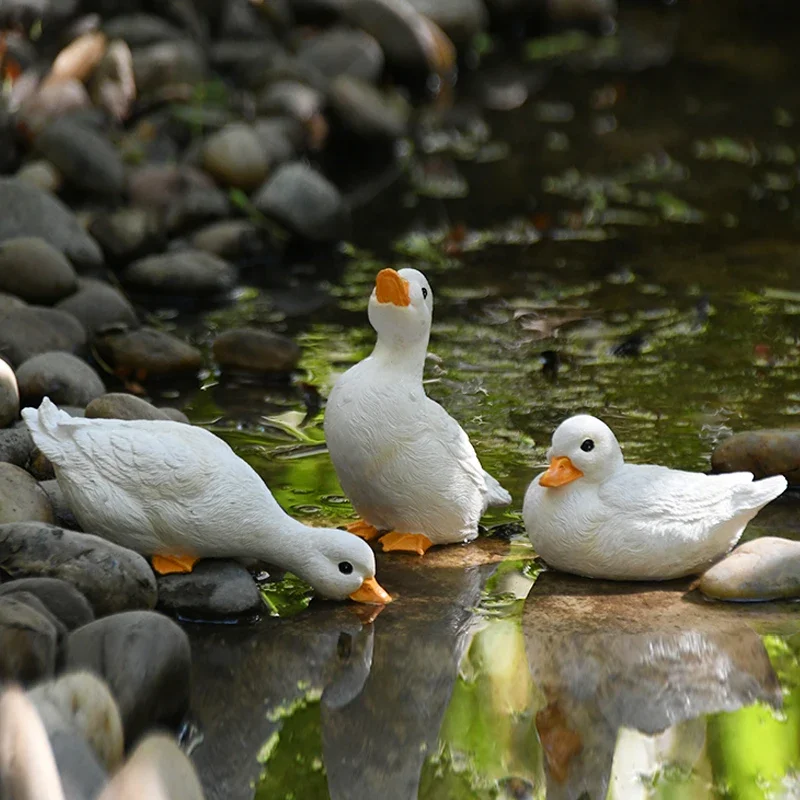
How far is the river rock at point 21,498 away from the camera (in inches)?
202

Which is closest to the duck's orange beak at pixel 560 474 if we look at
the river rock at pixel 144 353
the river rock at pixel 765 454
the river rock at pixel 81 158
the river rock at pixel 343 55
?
the river rock at pixel 765 454

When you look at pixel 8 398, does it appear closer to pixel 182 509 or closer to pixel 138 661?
pixel 182 509

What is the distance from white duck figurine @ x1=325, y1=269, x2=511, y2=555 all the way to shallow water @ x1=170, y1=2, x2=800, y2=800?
0.56 feet

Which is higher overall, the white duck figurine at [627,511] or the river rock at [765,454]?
the white duck figurine at [627,511]

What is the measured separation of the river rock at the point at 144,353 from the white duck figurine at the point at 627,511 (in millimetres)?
2657

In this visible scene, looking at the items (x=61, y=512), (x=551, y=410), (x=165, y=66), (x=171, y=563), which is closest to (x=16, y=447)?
(x=61, y=512)

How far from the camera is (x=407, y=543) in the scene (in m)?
5.63

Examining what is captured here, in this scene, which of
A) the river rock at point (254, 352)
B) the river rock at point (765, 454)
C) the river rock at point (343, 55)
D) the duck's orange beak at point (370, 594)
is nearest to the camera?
the duck's orange beak at point (370, 594)

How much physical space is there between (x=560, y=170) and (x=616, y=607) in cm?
640

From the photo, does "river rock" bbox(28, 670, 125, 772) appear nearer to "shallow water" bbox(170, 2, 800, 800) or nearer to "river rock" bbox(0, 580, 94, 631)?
"shallow water" bbox(170, 2, 800, 800)

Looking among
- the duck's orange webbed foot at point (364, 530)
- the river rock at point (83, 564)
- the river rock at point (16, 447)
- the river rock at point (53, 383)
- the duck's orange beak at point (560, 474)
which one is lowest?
the duck's orange webbed foot at point (364, 530)

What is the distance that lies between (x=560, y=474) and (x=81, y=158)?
5.30 meters

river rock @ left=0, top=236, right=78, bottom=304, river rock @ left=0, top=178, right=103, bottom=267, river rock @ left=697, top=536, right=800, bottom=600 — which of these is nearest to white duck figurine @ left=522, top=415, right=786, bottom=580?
river rock @ left=697, top=536, right=800, bottom=600

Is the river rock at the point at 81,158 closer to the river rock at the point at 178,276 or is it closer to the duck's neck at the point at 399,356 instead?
the river rock at the point at 178,276
